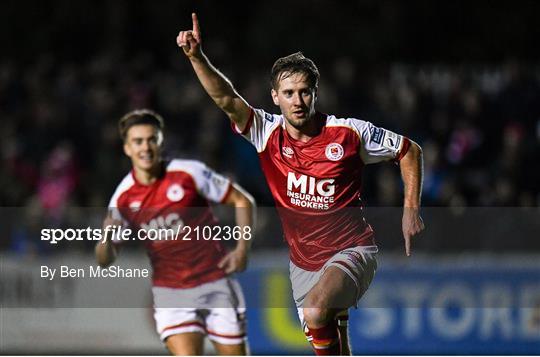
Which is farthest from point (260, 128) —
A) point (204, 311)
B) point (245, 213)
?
point (204, 311)

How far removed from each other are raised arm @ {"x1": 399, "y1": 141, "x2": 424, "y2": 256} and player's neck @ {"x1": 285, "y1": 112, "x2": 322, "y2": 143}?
49 centimetres

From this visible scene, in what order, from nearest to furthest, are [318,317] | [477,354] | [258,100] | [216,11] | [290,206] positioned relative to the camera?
[318,317] → [290,206] → [477,354] → [258,100] → [216,11]

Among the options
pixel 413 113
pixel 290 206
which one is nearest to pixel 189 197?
pixel 290 206

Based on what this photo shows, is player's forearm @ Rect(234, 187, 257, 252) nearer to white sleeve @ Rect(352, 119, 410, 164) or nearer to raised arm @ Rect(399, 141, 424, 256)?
white sleeve @ Rect(352, 119, 410, 164)

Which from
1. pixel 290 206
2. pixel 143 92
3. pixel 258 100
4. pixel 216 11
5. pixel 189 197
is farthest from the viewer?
pixel 216 11

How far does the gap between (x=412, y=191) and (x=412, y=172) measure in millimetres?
110

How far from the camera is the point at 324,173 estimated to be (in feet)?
19.7

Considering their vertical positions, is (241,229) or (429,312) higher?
(241,229)

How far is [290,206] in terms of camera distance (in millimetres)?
6098

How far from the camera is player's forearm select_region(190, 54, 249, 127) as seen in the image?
580 centimetres

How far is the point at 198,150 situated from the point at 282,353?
2087mm

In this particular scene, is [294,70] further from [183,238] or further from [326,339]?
[183,238]

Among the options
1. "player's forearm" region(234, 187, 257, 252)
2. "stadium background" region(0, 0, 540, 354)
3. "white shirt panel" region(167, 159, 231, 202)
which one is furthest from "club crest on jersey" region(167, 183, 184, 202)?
"stadium background" region(0, 0, 540, 354)

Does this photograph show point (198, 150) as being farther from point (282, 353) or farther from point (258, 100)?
point (282, 353)
